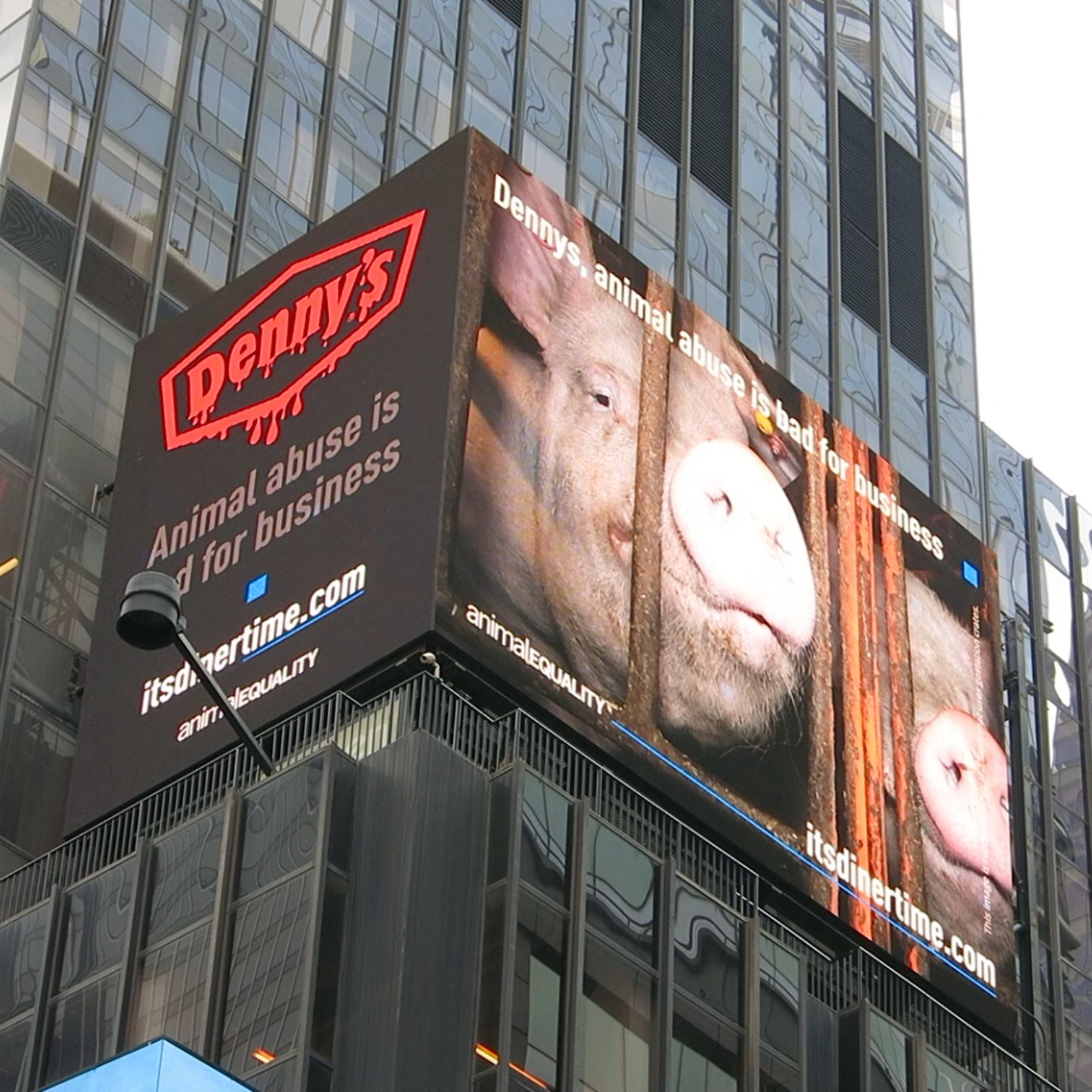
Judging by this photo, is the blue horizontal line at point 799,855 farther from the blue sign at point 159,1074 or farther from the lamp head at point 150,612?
the lamp head at point 150,612

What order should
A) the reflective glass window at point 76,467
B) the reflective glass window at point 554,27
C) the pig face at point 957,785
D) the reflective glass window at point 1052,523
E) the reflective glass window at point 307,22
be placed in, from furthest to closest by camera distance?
the reflective glass window at point 1052,523
the reflective glass window at point 554,27
the reflective glass window at point 307,22
the pig face at point 957,785
the reflective glass window at point 76,467

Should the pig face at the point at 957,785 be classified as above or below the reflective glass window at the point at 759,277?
below

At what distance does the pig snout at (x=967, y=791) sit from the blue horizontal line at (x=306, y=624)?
9.80 meters

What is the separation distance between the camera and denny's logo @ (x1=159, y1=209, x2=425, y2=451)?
133 ft

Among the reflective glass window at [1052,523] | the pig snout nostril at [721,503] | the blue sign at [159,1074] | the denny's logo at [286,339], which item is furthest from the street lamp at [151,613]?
the reflective glass window at [1052,523]

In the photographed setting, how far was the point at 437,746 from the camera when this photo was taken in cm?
3391

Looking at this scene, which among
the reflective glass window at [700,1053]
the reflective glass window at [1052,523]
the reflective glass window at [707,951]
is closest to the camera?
the reflective glass window at [700,1053]

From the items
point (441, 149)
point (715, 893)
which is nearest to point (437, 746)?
point (715, 893)

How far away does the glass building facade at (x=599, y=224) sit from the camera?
40.6m

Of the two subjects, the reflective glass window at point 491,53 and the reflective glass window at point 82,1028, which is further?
the reflective glass window at point 491,53

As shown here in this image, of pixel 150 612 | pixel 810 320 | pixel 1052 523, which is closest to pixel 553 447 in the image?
pixel 150 612

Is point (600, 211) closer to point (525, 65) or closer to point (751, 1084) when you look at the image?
point (525, 65)

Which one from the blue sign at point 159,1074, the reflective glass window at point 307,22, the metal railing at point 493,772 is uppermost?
the reflective glass window at point 307,22

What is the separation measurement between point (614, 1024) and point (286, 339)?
39.1 ft
